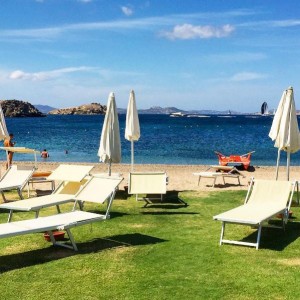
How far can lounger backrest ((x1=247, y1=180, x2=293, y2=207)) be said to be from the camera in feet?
28.2

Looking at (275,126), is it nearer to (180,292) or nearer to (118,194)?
(118,194)

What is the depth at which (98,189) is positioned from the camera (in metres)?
8.63

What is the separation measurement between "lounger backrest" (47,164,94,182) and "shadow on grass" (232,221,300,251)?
408cm

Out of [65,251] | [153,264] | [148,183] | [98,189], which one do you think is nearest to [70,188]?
[148,183]

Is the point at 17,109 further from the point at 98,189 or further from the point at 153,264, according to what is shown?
the point at 153,264

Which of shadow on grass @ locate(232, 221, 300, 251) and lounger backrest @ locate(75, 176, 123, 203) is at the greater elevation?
lounger backrest @ locate(75, 176, 123, 203)

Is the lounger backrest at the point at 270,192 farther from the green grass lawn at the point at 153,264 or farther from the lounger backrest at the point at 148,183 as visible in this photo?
the lounger backrest at the point at 148,183

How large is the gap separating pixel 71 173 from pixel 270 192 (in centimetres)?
442

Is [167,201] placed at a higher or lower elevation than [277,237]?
lower

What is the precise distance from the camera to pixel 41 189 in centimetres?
1283

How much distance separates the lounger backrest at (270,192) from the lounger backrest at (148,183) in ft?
7.59

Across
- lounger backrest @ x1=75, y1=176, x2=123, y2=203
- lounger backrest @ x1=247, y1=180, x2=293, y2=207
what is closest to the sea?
lounger backrest @ x1=75, y1=176, x2=123, y2=203

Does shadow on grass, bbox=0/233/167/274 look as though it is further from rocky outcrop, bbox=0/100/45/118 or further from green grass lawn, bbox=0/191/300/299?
rocky outcrop, bbox=0/100/45/118

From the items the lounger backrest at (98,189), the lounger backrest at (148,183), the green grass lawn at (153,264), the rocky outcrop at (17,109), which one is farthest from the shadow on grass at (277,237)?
the rocky outcrop at (17,109)
